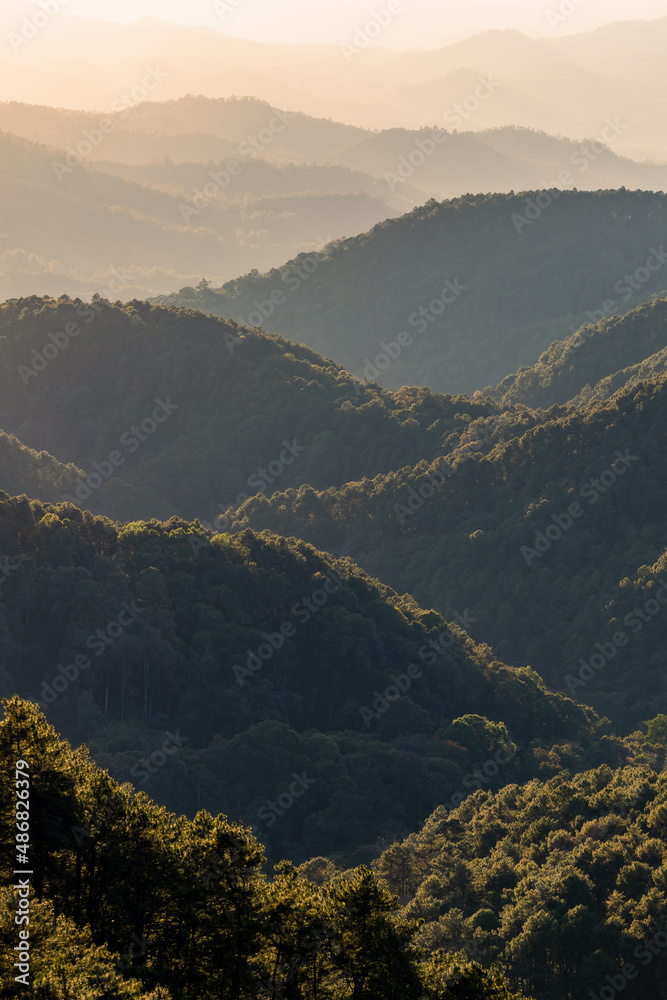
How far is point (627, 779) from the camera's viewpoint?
2057 inches

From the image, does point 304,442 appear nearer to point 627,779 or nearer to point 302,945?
point 627,779

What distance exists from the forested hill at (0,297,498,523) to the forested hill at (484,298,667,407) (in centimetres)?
2680

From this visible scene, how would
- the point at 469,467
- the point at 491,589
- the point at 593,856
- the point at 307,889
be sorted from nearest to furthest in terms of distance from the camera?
the point at 307,889 → the point at 593,856 → the point at 491,589 → the point at 469,467

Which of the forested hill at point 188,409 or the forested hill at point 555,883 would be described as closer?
the forested hill at point 555,883

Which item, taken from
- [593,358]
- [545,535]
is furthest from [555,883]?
[593,358]

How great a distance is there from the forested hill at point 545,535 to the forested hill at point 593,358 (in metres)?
37.3

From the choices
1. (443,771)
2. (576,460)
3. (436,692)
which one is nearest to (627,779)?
(443,771)

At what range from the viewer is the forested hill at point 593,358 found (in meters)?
164

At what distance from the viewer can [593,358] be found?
167375mm

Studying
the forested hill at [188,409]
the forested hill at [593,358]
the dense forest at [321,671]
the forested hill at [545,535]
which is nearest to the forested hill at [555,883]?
the dense forest at [321,671]

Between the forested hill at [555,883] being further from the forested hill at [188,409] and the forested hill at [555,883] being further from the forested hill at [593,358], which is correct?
the forested hill at [593,358]

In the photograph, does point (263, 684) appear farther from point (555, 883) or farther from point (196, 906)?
point (196, 906)

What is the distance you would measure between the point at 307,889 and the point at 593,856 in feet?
63.8

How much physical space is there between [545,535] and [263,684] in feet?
152
